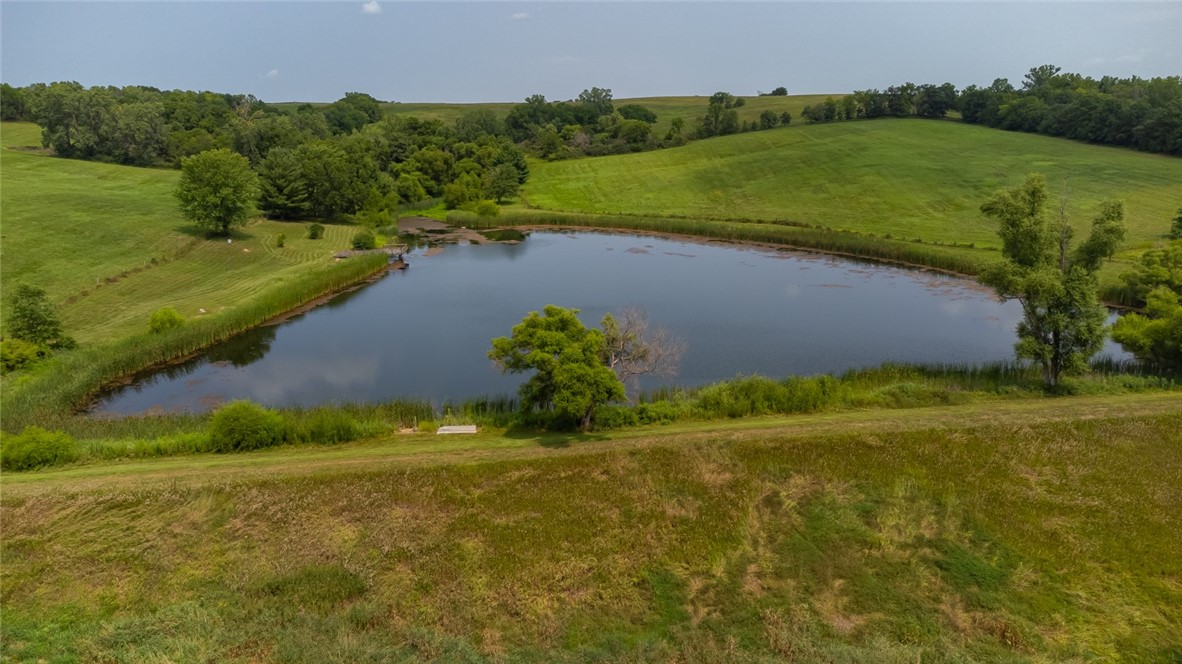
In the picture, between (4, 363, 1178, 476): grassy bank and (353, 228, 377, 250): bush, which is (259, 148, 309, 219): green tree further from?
(4, 363, 1178, 476): grassy bank

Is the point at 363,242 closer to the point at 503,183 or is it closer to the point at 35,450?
the point at 503,183

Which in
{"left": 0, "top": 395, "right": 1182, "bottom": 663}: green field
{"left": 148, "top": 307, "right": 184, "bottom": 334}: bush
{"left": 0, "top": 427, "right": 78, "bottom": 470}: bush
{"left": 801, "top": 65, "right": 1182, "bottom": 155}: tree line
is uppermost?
{"left": 801, "top": 65, "right": 1182, "bottom": 155}: tree line

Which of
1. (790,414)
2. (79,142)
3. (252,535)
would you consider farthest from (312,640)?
(79,142)

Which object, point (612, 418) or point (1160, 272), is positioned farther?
point (1160, 272)

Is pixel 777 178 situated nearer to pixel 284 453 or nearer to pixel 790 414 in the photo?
pixel 790 414

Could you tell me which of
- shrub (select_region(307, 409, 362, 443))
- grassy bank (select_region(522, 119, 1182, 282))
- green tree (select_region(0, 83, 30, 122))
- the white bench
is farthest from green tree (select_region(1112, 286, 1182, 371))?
green tree (select_region(0, 83, 30, 122))

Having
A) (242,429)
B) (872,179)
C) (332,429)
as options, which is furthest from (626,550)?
(872,179)
